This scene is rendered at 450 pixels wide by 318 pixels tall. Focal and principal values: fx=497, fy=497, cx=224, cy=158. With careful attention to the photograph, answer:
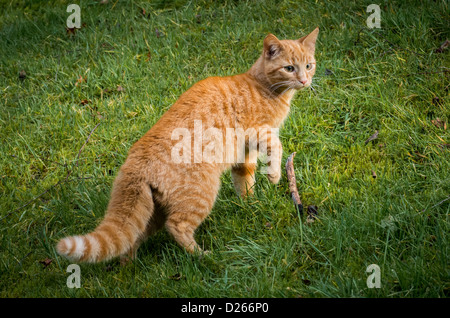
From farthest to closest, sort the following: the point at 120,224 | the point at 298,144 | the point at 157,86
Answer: the point at 157,86 < the point at 298,144 < the point at 120,224

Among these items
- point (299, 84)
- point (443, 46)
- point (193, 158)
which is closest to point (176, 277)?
point (193, 158)

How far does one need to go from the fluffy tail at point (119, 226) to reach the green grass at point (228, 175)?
35cm

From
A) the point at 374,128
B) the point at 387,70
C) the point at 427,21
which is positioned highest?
the point at 427,21

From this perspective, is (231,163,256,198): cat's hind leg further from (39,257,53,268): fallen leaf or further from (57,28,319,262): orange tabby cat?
(39,257,53,268): fallen leaf

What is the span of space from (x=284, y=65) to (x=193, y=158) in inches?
52.1

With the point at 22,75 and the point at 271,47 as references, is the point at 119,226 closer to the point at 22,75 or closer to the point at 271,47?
the point at 271,47

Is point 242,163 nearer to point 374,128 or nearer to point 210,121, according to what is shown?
point 210,121

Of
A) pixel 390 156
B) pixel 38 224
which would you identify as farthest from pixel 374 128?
pixel 38 224

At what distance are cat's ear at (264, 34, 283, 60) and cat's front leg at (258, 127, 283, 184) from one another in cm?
71

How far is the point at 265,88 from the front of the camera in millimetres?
4500

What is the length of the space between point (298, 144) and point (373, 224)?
58.3 inches

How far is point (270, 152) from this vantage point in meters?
4.27

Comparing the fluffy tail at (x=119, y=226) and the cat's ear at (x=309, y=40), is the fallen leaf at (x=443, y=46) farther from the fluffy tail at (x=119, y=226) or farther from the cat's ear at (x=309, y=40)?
the fluffy tail at (x=119, y=226)

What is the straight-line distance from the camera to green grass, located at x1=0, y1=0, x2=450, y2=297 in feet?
11.3
